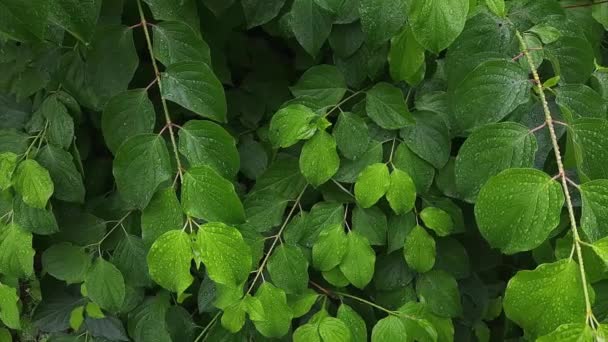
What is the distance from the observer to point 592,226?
0.54m

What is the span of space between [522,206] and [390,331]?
0.30 m

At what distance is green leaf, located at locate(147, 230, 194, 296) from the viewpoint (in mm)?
599

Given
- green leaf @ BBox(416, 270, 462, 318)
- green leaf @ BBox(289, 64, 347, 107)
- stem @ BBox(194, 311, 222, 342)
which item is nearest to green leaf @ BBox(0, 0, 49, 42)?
green leaf @ BBox(289, 64, 347, 107)

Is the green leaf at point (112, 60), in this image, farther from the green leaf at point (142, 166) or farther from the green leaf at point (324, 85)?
the green leaf at point (324, 85)

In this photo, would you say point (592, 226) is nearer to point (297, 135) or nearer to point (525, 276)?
point (525, 276)

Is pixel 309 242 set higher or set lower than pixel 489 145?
lower

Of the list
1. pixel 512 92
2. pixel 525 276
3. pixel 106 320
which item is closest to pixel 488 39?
pixel 512 92

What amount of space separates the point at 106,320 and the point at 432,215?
58 cm

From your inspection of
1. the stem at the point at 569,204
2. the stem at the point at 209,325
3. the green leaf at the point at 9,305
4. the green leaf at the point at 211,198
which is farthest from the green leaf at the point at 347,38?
the green leaf at the point at 9,305

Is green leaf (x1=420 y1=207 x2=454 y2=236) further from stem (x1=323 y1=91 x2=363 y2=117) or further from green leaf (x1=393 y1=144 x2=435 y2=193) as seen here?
stem (x1=323 y1=91 x2=363 y2=117)

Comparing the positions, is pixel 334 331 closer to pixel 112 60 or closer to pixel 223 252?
pixel 223 252

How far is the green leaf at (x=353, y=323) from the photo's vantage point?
31.5 inches

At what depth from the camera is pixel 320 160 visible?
757 mm

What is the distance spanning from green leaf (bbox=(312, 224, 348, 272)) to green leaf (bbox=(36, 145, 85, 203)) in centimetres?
33
